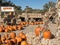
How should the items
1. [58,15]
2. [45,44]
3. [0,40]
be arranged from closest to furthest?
[58,15]
[45,44]
[0,40]

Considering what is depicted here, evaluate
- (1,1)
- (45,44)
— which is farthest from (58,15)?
(1,1)

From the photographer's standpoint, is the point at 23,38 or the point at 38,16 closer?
the point at 23,38

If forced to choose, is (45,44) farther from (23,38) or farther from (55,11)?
(23,38)

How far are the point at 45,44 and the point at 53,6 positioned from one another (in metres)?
1.67

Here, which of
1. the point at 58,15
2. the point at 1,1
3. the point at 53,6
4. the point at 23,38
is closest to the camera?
the point at 58,15

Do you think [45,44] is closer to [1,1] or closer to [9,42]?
[9,42]

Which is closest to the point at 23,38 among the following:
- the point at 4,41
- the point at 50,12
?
the point at 4,41

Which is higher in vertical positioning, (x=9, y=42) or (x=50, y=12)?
(x=50, y=12)

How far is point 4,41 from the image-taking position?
7836 millimetres

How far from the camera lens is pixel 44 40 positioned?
650 cm

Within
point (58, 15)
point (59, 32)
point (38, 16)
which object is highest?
point (58, 15)

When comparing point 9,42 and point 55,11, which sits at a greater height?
point 55,11

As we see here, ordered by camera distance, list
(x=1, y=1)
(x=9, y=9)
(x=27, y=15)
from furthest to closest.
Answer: (x=1, y=1) → (x=27, y=15) → (x=9, y=9)

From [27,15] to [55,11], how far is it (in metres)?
29.3
